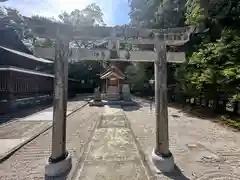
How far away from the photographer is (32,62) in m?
21.4

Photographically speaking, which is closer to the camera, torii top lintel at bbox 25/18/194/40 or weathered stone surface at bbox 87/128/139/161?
torii top lintel at bbox 25/18/194/40

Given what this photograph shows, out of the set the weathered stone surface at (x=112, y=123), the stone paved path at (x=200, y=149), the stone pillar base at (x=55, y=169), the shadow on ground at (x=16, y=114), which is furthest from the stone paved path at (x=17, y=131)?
the stone paved path at (x=200, y=149)

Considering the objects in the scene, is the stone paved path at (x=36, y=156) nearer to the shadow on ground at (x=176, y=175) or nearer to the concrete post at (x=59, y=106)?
the concrete post at (x=59, y=106)

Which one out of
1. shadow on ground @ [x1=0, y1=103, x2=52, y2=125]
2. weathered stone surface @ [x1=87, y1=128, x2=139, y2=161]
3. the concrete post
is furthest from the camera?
shadow on ground @ [x1=0, y1=103, x2=52, y2=125]

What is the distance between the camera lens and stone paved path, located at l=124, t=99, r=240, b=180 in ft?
16.1

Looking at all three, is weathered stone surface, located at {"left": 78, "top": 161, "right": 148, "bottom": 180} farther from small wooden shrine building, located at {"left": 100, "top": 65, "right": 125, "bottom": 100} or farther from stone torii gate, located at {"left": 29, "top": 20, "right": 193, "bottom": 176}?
small wooden shrine building, located at {"left": 100, "top": 65, "right": 125, "bottom": 100}

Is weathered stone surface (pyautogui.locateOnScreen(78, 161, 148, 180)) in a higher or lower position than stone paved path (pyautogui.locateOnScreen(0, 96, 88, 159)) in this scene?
lower

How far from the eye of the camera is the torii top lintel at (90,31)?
16.0ft

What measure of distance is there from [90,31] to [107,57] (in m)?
0.79

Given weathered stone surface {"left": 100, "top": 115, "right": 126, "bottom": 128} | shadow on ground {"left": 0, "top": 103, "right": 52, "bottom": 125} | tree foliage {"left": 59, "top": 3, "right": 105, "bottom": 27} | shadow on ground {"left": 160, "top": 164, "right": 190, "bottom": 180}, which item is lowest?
shadow on ground {"left": 160, "top": 164, "right": 190, "bottom": 180}

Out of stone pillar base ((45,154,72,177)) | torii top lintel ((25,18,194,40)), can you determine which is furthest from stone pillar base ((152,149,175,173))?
torii top lintel ((25,18,194,40))

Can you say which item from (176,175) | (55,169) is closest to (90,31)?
(55,169)

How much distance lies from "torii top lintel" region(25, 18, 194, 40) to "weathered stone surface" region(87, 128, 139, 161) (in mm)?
3326

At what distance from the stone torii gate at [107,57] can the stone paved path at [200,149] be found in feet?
2.05
